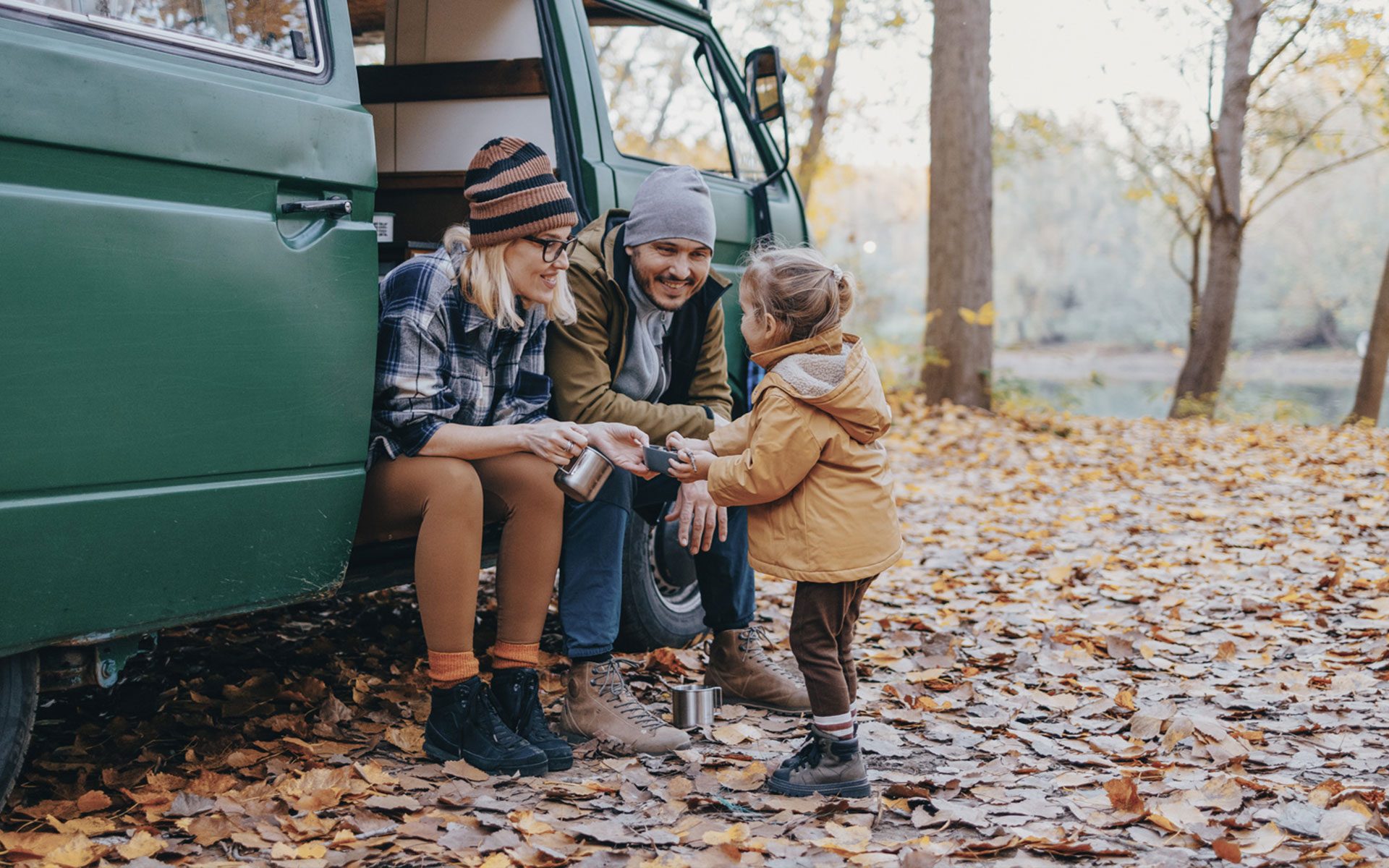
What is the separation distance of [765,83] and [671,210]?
1.28m

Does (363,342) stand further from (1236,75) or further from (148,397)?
(1236,75)

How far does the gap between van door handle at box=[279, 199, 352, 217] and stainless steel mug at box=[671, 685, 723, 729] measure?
1520 mm

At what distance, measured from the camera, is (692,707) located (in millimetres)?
3172

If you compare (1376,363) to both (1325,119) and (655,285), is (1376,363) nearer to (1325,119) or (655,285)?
(1325,119)

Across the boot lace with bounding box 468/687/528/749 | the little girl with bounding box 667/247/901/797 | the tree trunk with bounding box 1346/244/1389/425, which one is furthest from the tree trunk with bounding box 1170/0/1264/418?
the boot lace with bounding box 468/687/528/749

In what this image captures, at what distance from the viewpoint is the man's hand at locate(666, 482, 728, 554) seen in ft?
10.4

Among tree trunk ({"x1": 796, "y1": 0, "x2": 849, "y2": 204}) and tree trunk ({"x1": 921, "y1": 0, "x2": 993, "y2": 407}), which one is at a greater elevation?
tree trunk ({"x1": 796, "y1": 0, "x2": 849, "y2": 204})

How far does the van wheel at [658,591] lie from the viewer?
3674mm

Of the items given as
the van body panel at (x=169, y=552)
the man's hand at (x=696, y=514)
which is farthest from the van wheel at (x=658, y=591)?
the van body panel at (x=169, y=552)

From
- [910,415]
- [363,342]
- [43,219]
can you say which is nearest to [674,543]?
[363,342]

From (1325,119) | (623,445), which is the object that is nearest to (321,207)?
(623,445)

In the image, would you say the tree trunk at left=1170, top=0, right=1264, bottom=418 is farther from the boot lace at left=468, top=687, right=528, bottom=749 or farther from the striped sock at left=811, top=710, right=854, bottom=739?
the boot lace at left=468, top=687, right=528, bottom=749

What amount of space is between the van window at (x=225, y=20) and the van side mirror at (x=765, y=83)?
197cm

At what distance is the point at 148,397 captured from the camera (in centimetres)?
227
